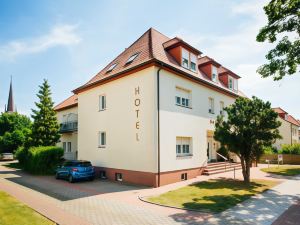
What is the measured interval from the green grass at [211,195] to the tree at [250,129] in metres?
1.85

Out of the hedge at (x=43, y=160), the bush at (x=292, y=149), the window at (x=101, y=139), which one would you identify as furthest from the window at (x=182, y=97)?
the bush at (x=292, y=149)

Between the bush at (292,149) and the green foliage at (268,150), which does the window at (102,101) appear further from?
the bush at (292,149)

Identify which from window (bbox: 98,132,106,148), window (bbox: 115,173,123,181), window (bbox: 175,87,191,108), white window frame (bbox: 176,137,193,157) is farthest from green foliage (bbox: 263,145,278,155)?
window (bbox: 98,132,106,148)

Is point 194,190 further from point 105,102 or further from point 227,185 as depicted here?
point 105,102

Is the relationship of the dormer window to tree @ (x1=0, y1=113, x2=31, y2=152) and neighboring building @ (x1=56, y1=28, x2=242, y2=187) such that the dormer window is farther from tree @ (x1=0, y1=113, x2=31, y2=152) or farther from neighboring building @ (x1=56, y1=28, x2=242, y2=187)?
tree @ (x1=0, y1=113, x2=31, y2=152)

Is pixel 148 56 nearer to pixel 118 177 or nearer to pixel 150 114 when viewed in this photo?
pixel 150 114

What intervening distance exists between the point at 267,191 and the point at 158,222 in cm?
839

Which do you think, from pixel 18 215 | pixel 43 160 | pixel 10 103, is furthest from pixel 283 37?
pixel 10 103

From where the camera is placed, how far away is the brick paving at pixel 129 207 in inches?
342

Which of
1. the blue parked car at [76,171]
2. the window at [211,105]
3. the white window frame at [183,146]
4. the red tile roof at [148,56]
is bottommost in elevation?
the blue parked car at [76,171]

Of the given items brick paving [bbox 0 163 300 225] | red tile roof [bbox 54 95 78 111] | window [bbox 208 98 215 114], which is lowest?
brick paving [bbox 0 163 300 225]

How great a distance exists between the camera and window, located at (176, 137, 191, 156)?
17516mm

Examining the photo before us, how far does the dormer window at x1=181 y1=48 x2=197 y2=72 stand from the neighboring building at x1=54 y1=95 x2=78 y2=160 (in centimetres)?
1491

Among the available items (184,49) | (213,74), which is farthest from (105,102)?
(213,74)
